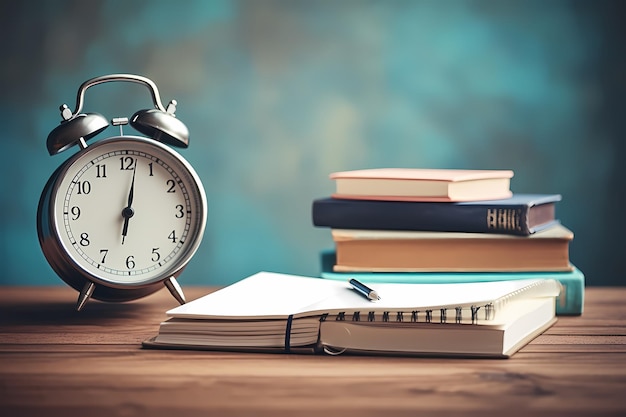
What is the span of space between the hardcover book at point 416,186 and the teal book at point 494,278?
0.43 feet

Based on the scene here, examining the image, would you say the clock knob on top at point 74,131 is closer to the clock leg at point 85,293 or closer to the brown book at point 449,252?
the clock leg at point 85,293

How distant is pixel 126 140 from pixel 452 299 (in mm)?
523

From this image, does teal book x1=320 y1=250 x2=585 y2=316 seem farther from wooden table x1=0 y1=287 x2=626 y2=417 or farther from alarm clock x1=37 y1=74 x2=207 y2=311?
alarm clock x1=37 y1=74 x2=207 y2=311

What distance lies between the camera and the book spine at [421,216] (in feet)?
4.32

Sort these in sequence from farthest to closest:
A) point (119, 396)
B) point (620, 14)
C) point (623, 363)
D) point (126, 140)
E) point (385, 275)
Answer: point (620, 14) < point (385, 275) < point (126, 140) < point (623, 363) < point (119, 396)

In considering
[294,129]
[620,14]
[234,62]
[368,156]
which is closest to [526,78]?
[620,14]

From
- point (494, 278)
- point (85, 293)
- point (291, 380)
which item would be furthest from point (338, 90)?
point (291, 380)

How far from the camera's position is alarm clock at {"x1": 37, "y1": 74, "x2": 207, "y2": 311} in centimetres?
119

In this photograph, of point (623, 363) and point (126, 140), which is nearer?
point (623, 363)

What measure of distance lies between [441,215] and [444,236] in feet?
0.13

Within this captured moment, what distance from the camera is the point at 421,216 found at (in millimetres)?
1366

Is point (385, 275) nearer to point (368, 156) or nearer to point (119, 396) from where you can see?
point (119, 396)

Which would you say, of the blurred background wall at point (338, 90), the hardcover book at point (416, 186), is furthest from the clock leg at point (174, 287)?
the blurred background wall at point (338, 90)

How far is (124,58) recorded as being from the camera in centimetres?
203
